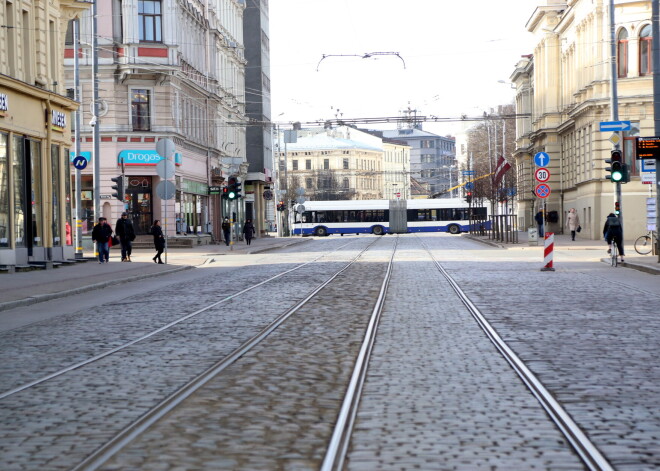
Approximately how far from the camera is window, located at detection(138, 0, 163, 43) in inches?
2094

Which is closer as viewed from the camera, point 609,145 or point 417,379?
point 417,379

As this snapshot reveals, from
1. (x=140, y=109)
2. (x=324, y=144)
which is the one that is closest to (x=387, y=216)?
(x=140, y=109)

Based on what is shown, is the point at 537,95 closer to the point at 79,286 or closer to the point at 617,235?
the point at 617,235

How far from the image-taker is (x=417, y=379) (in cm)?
942

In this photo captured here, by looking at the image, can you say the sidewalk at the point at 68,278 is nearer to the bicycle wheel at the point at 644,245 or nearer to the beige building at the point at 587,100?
the bicycle wheel at the point at 644,245

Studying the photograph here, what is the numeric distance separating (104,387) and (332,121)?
1474 inches

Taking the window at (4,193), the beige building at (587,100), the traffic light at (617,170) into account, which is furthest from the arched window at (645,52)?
the window at (4,193)

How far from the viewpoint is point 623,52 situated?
51.0 meters

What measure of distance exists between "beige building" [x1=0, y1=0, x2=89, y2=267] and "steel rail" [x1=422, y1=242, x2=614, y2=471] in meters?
20.2

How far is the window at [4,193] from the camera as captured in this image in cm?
3005

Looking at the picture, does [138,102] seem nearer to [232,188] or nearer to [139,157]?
[139,157]

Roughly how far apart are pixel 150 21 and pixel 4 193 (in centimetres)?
2488

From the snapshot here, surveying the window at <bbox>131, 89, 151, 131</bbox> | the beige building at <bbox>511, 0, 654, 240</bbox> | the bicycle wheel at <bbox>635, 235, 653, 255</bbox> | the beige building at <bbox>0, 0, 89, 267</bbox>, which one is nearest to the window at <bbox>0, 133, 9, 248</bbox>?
the beige building at <bbox>0, 0, 89, 267</bbox>

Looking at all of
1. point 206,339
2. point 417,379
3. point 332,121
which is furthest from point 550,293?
point 332,121
